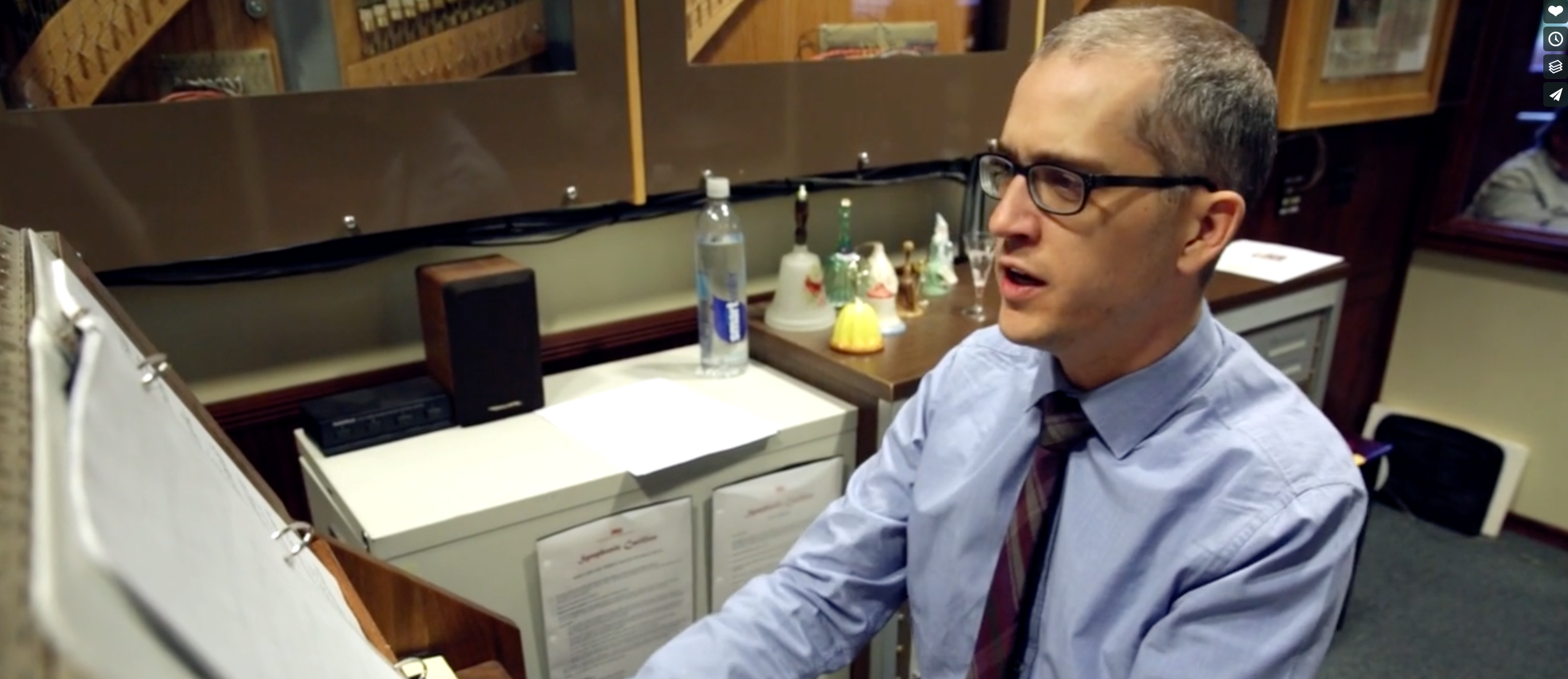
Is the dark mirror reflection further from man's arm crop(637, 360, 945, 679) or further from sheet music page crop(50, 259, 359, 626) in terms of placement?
sheet music page crop(50, 259, 359, 626)

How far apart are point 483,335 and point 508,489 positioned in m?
0.26

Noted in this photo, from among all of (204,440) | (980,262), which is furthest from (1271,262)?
(204,440)

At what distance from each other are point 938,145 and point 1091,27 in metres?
0.78

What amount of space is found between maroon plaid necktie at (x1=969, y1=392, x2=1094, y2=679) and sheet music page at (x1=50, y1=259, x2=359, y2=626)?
652 mm

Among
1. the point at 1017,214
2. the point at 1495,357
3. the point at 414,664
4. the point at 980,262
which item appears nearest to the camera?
the point at 414,664

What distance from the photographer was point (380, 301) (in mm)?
1546

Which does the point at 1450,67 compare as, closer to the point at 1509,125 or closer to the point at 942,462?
the point at 1509,125

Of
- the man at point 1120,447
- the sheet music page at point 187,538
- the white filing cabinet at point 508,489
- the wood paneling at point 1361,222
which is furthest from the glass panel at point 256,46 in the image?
the wood paneling at point 1361,222

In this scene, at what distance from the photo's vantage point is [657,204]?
5.70 feet

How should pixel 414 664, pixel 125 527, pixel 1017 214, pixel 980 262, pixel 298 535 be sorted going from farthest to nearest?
pixel 980 262
pixel 1017 214
pixel 414 664
pixel 298 535
pixel 125 527

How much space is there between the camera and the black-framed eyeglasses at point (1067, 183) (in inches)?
35.8

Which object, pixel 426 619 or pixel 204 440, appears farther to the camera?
pixel 426 619

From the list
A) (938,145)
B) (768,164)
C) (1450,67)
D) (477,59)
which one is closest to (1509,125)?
(1450,67)

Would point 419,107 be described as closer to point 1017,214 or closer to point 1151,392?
point 1017,214
